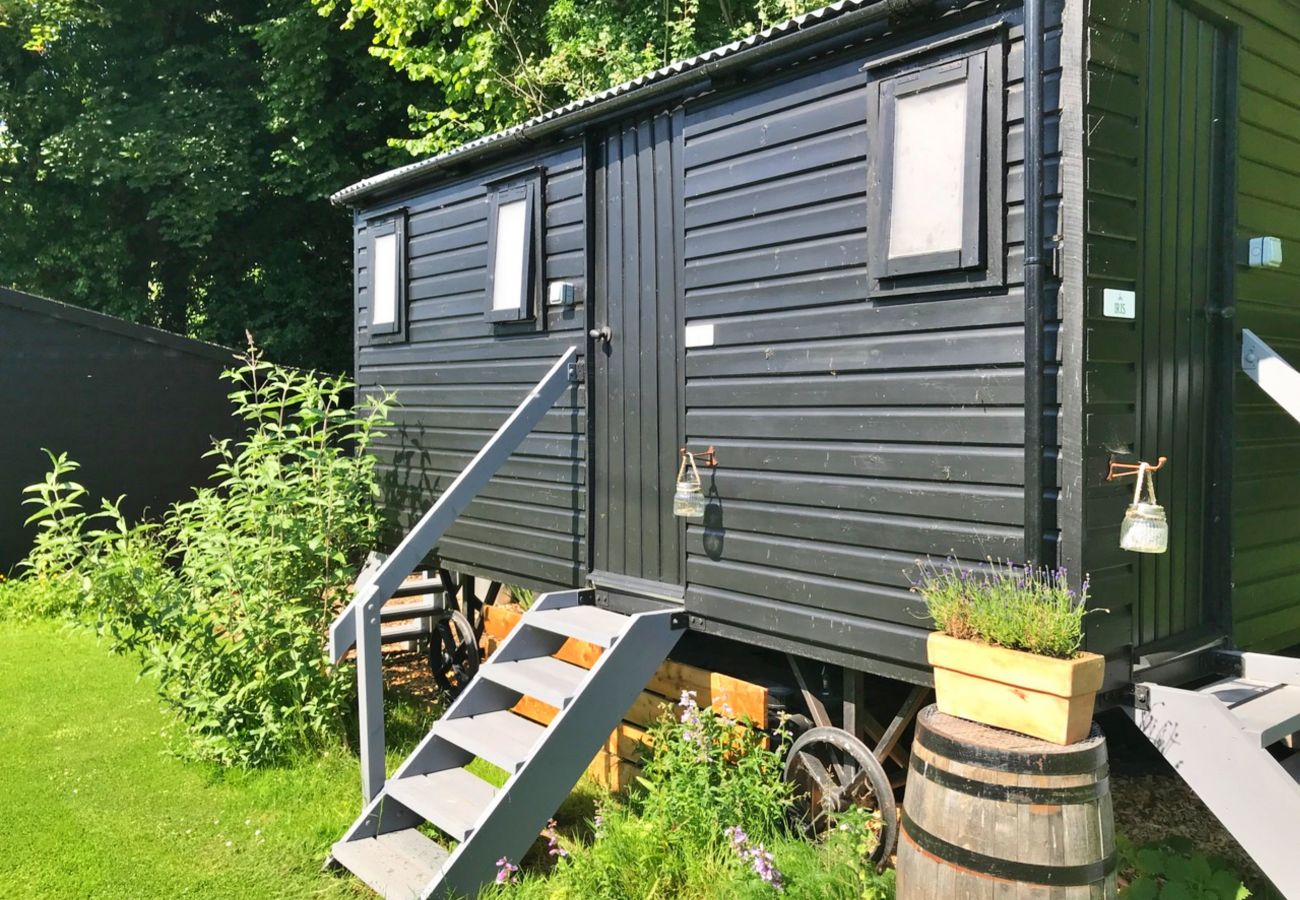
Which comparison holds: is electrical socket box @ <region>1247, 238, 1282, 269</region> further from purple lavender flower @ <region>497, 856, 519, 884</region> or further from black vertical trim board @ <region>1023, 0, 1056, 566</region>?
purple lavender flower @ <region>497, 856, 519, 884</region>

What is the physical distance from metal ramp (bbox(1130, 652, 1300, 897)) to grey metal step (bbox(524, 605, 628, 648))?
2.27m

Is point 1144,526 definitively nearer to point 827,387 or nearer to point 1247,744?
point 1247,744

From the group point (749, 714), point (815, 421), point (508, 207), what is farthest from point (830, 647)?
point (508, 207)

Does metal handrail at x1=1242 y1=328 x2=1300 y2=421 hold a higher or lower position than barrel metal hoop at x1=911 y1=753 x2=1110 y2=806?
higher

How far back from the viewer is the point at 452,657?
7.49 metres

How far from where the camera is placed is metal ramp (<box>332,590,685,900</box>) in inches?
167

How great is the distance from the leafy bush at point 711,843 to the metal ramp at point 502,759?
0.19 metres

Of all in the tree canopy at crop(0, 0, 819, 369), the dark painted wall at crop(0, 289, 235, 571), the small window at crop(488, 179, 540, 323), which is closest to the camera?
the small window at crop(488, 179, 540, 323)

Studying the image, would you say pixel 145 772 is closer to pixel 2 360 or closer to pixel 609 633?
pixel 609 633

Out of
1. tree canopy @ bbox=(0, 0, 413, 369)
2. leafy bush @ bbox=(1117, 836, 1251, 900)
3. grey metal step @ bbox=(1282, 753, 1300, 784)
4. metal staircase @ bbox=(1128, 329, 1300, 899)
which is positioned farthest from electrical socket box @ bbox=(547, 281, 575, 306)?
tree canopy @ bbox=(0, 0, 413, 369)

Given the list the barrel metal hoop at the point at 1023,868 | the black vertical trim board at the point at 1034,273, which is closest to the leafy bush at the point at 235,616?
the barrel metal hoop at the point at 1023,868

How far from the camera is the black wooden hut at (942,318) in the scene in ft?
11.9

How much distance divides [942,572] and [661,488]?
179 centimetres

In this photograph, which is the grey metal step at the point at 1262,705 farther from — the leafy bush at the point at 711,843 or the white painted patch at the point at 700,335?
the white painted patch at the point at 700,335
